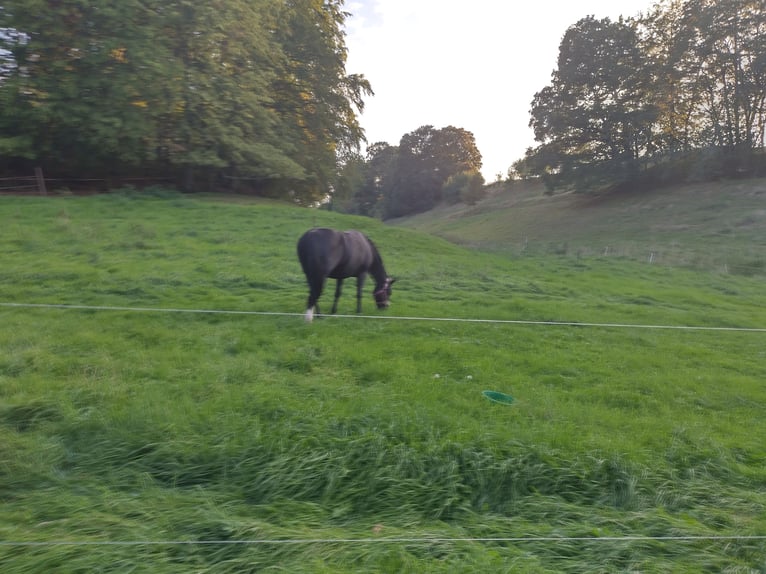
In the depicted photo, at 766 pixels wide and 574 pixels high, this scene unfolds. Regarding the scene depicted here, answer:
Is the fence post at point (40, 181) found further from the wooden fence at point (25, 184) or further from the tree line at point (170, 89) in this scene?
the tree line at point (170, 89)

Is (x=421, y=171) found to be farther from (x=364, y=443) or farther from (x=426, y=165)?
(x=364, y=443)

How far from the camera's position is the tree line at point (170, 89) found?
21.0 m

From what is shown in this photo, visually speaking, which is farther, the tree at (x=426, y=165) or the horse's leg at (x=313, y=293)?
the tree at (x=426, y=165)

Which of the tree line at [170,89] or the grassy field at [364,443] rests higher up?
the tree line at [170,89]

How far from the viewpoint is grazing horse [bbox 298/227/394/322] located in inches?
355

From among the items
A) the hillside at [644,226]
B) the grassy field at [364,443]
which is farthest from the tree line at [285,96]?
the grassy field at [364,443]

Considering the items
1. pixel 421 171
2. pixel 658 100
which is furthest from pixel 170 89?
pixel 421 171

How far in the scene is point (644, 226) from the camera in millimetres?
35750

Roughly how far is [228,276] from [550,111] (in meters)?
43.3

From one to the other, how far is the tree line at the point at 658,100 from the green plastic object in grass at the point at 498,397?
44.4 metres

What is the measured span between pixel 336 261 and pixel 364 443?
5.42m

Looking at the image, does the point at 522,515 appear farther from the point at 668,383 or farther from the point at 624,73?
the point at 624,73

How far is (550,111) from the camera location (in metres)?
46.9

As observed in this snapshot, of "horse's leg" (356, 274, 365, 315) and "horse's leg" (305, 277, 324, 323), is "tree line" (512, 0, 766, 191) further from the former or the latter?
"horse's leg" (305, 277, 324, 323)
